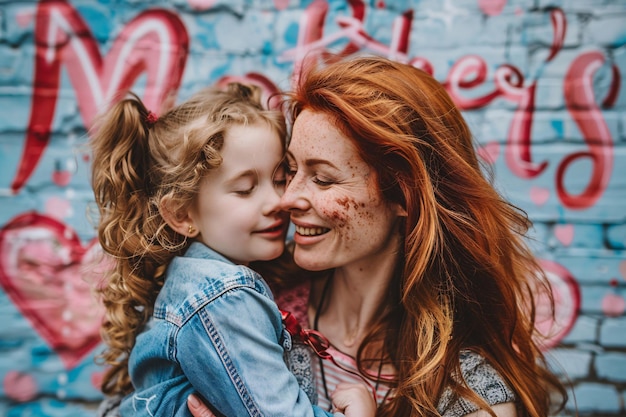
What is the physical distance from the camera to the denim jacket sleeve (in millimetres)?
1355

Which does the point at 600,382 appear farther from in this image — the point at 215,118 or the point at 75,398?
the point at 75,398

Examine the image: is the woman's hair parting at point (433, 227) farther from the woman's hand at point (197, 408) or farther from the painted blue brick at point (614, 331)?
the painted blue brick at point (614, 331)

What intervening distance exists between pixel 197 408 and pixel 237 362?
21 cm

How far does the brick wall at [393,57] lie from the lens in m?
2.38

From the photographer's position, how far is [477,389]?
152cm

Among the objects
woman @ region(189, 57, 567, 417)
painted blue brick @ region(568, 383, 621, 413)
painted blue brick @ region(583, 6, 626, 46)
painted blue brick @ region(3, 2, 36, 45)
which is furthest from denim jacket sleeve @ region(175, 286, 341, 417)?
painted blue brick @ region(583, 6, 626, 46)

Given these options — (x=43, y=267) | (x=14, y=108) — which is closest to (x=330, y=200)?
(x=43, y=267)

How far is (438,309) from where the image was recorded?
160 cm

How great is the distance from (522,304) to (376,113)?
34.4 inches

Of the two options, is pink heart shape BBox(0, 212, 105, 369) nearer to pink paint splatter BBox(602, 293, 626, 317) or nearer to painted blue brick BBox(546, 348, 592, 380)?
painted blue brick BBox(546, 348, 592, 380)

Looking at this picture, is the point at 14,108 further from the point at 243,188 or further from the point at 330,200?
the point at 330,200

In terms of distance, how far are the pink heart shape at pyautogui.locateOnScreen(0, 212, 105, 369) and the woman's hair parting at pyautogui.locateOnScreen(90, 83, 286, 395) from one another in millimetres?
778

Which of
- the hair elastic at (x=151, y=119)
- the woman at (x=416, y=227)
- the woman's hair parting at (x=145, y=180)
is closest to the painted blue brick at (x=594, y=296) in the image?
the woman at (x=416, y=227)

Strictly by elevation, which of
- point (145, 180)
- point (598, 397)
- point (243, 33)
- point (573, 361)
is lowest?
point (598, 397)
